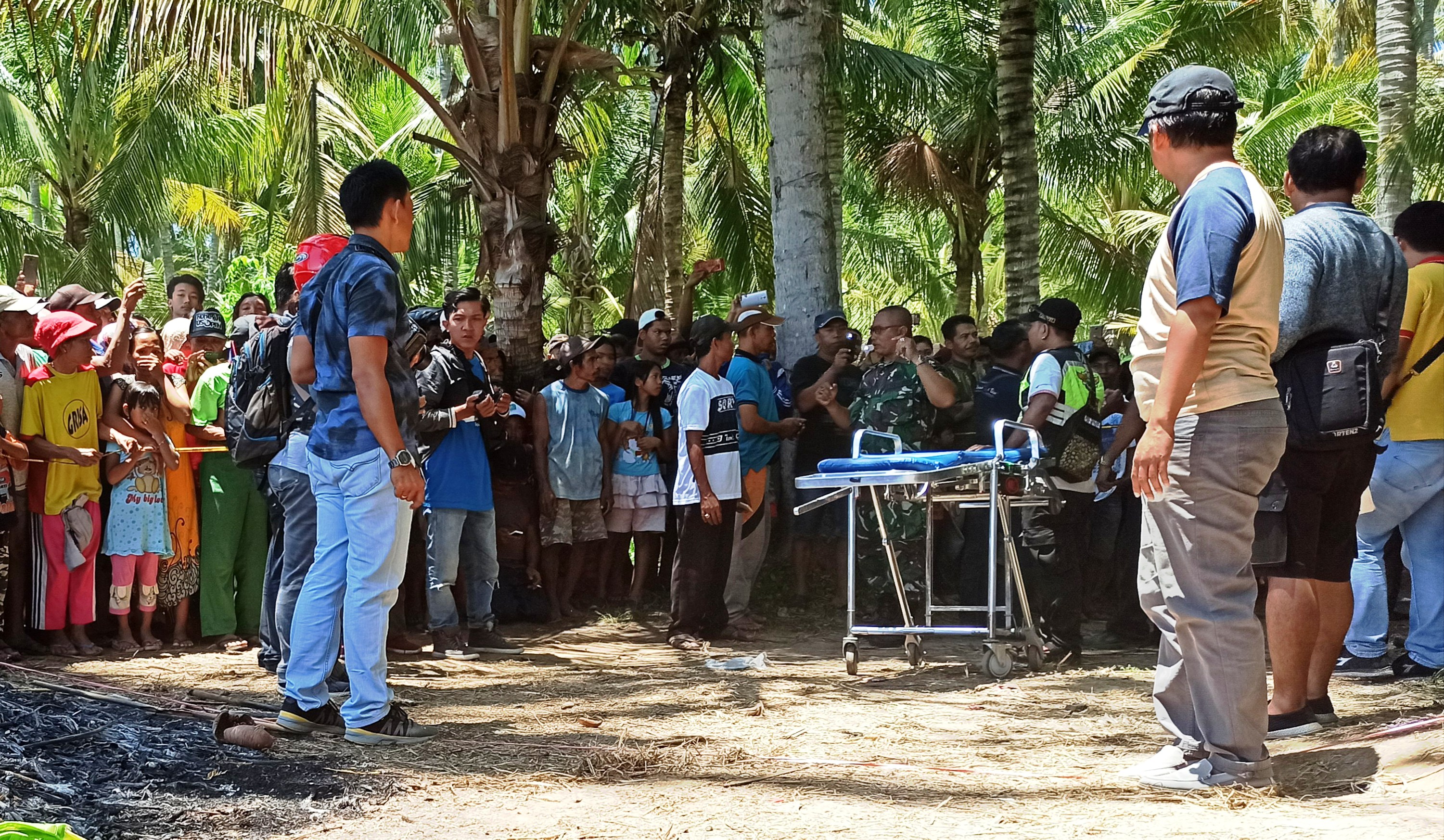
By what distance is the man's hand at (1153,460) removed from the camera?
398cm

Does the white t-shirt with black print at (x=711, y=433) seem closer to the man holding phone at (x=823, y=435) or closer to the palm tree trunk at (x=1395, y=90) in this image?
the man holding phone at (x=823, y=435)

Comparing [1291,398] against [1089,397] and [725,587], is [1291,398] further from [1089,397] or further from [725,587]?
[725,587]

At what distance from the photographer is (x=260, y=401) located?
643 centimetres

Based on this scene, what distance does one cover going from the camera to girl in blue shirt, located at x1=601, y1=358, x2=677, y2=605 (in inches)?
369

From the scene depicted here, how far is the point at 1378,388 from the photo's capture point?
15.1ft

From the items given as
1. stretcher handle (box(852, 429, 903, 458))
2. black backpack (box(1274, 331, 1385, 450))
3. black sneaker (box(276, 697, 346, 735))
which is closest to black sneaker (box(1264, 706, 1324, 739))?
black backpack (box(1274, 331, 1385, 450))

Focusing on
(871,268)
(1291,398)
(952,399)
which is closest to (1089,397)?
(952,399)

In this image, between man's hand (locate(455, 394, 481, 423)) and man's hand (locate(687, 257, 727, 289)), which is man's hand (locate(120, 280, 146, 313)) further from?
man's hand (locate(687, 257, 727, 289))

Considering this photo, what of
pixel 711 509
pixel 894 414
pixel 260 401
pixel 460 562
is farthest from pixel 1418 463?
pixel 260 401

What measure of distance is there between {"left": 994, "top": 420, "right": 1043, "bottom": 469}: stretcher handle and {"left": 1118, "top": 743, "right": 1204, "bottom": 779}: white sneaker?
2.23 m

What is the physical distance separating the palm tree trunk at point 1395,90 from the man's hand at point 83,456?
37.7ft

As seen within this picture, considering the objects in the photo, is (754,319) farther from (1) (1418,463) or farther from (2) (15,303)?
(2) (15,303)

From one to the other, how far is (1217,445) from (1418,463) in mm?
2440

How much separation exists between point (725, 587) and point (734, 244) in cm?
922
